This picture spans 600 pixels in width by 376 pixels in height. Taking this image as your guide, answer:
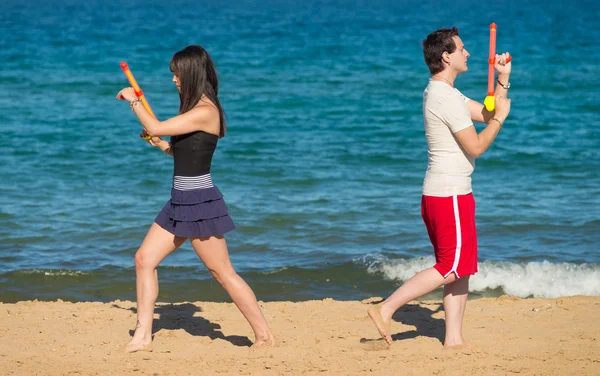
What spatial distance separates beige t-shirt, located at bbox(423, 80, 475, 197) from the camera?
4547 millimetres

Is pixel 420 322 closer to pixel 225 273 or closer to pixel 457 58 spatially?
pixel 225 273

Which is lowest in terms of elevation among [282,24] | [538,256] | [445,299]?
[538,256]

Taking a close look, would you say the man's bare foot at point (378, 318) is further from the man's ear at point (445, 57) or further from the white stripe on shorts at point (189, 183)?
the man's ear at point (445, 57)

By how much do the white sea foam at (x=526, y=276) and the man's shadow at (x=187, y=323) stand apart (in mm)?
2350

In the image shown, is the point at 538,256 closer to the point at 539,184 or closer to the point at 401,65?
the point at 539,184

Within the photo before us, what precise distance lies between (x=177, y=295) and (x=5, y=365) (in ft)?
9.24

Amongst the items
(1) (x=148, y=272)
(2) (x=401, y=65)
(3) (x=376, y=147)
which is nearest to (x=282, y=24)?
(2) (x=401, y=65)

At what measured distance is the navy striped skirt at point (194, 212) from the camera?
474cm

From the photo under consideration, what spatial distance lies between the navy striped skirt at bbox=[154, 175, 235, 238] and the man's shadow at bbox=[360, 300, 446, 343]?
3.91 feet

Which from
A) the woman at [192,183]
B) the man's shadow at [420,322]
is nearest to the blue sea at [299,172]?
the man's shadow at [420,322]

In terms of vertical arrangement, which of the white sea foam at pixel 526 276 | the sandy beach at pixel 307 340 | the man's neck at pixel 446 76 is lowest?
the white sea foam at pixel 526 276

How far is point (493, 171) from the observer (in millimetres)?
12508

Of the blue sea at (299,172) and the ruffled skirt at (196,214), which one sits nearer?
the ruffled skirt at (196,214)

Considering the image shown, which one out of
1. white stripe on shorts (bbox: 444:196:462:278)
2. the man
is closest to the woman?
the man
